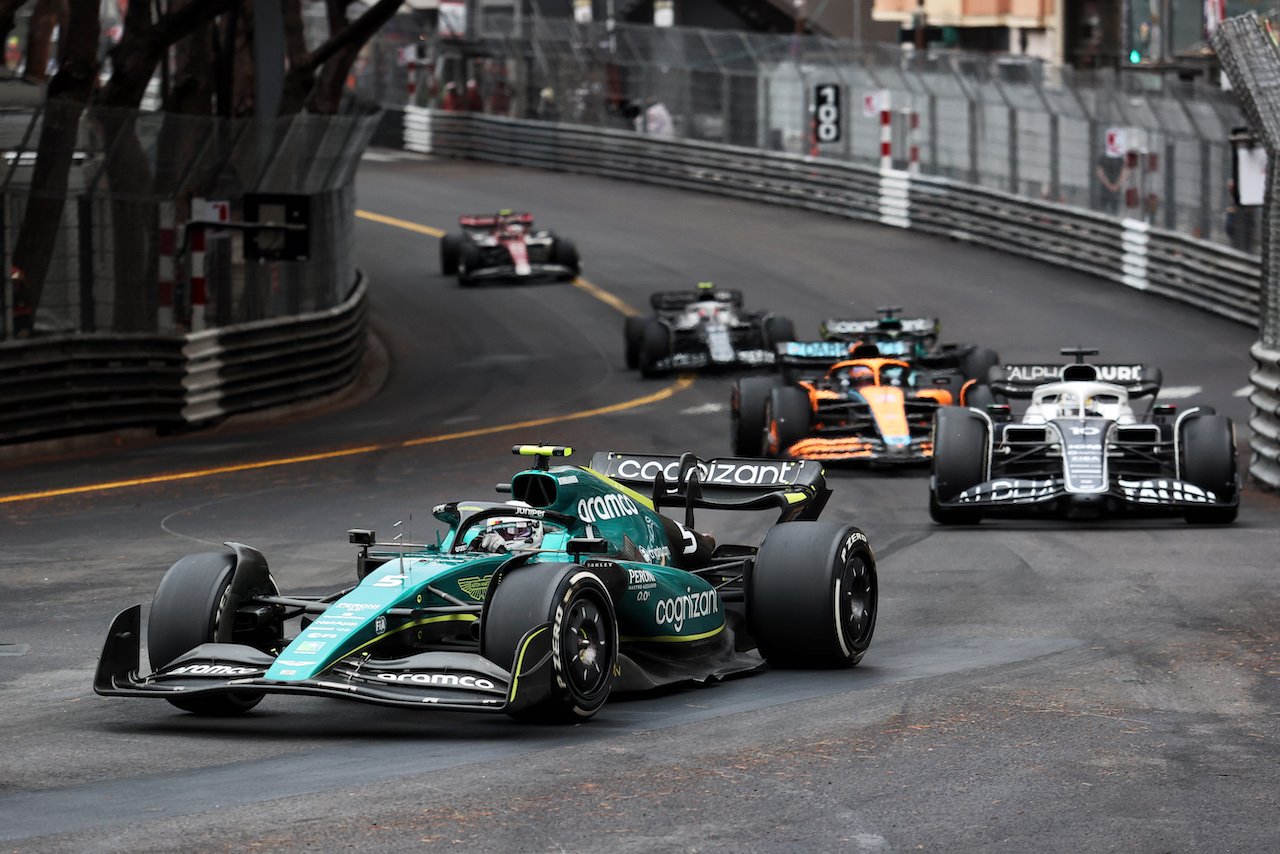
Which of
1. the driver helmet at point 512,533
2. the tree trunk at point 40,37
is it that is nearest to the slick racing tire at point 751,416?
the driver helmet at point 512,533

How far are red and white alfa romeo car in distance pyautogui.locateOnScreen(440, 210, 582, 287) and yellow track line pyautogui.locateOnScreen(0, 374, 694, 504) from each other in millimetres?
9052

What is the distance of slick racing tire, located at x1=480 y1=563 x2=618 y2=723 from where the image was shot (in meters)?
8.33

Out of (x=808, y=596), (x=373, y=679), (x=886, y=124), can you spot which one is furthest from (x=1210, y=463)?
(x=886, y=124)

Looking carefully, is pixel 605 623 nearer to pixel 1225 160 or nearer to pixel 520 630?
pixel 520 630

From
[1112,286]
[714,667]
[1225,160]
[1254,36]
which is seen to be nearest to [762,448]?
[1254,36]

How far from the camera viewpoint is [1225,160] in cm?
2973

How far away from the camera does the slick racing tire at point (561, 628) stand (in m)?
8.33

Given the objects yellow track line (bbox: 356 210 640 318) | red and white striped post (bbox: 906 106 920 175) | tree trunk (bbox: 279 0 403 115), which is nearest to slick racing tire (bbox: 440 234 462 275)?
yellow track line (bbox: 356 210 640 318)

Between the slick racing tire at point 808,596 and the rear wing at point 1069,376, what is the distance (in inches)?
299

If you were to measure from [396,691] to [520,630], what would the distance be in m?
0.60

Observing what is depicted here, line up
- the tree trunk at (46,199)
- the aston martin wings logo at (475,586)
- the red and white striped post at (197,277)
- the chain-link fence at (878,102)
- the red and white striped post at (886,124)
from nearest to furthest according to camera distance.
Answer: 1. the aston martin wings logo at (475,586)
2. the tree trunk at (46,199)
3. the red and white striped post at (197,277)
4. the chain-link fence at (878,102)
5. the red and white striped post at (886,124)

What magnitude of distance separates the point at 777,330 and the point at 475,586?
54.7 ft

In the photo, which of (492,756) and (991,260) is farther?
(991,260)

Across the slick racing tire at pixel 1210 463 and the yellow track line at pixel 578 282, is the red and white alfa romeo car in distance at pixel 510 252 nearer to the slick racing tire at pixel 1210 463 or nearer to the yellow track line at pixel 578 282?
the yellow track line at pixel 578 282
